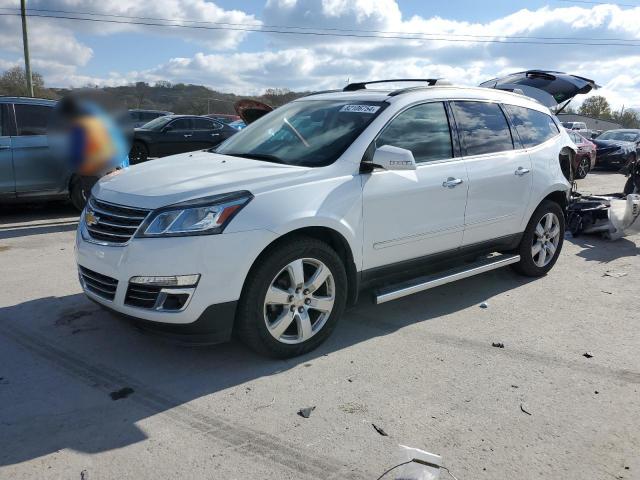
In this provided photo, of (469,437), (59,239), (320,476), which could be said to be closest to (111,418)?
(320,476)

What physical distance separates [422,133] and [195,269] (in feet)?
7.20

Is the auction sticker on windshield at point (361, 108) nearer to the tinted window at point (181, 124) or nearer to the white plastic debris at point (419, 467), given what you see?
the white plastic debris at point (419, 467)

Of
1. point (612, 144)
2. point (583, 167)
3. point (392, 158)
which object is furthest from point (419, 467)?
point (612, 144)

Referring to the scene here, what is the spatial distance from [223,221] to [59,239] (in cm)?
459

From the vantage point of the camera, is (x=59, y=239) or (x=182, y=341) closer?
(x=182, y=341)

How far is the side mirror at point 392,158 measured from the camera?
3824 millimetres

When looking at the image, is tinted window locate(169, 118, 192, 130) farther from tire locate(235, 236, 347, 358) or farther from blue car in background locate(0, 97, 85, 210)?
tire locate(235, 236, 347, 358)

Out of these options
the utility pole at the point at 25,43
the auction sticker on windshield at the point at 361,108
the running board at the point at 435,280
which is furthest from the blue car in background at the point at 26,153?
the utility pole at the point at 25,43

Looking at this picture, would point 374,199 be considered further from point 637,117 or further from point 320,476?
Answer: point 637,117

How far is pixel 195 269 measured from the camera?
3.25 metres

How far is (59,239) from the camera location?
23.0ft

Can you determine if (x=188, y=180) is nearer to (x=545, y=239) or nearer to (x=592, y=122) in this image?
(x=545, y=239)

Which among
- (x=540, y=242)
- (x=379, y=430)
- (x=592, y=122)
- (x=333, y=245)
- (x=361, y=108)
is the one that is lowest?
(x=592, y=122)

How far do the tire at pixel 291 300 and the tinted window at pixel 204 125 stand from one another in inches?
504
